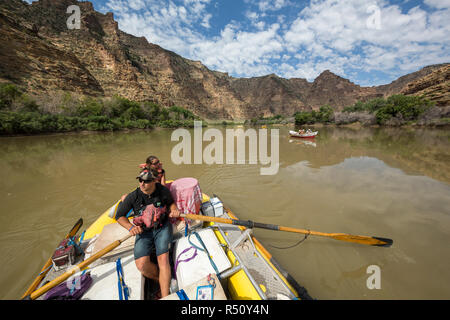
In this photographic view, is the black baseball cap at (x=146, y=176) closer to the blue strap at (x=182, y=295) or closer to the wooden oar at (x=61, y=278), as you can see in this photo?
the wooden oar at (x=61, y=278)

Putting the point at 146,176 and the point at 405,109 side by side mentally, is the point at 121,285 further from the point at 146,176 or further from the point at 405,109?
the point at 405,109

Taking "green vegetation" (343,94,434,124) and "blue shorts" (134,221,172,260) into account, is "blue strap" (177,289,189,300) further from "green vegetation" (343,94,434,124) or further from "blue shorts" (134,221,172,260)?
"green vegetation" (343,94,434,124)

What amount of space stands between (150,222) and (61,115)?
30.8 metres

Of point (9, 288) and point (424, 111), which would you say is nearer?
point (9, 288)

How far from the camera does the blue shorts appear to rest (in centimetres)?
228

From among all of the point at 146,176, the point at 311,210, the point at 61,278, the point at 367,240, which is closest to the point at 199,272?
the point at 146,176

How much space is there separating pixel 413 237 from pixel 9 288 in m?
7.71

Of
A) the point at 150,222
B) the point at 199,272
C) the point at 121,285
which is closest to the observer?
the point at 121,285

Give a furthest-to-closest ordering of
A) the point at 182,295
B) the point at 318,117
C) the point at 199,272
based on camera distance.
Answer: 1. the point at 318,117
2. the point at 199,272
3. the point at 182,295

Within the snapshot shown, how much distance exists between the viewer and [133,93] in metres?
48.9

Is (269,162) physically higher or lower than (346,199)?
higher

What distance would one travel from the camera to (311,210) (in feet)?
15.2
